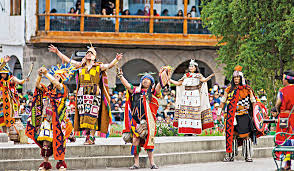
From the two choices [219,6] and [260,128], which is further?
[219,6]

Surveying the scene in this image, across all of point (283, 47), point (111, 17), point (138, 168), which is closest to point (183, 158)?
point (138, 168)

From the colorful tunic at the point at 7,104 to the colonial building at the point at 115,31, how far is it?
39.9ft

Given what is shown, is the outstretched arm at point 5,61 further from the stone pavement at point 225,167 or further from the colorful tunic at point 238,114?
the colorful tunic at point 238,114

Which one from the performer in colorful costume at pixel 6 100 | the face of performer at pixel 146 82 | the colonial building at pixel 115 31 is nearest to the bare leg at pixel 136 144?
the face of performer at pixel 146 82

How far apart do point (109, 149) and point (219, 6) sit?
1011cm

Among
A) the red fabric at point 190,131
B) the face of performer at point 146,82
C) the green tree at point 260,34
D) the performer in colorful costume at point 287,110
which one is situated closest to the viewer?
the performer in colorful costume at point 287,110

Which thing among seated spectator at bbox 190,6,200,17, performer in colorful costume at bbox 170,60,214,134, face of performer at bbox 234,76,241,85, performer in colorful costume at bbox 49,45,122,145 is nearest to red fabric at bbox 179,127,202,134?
performer in colorful costume at bbox 170,60,214,134

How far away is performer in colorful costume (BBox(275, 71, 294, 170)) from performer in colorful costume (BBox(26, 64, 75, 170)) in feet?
12.7

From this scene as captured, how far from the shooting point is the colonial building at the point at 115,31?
2762 cm

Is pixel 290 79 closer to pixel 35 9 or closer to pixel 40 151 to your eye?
pixel 40 151

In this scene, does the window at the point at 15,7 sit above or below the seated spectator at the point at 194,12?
above

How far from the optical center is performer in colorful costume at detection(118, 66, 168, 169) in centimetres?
1239

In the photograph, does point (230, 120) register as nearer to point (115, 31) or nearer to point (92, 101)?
point (92, 101)

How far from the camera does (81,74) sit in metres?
13.0
